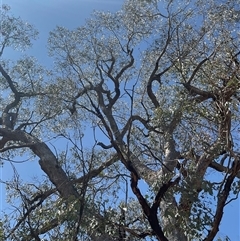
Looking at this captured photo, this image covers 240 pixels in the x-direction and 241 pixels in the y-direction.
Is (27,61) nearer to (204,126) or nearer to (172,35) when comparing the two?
(172,35)

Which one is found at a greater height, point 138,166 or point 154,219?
point 138,166

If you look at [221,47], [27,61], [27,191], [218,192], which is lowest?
[218,192]

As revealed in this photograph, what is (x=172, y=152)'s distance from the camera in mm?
6746

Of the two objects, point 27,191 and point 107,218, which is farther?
point 27,191

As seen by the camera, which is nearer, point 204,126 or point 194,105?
point 204,126

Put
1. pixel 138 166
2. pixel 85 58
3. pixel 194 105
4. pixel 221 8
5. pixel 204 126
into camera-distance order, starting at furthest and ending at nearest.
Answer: pixel 85 58 → pixel 221 8 → pixel 138 166 → pixel 194 105 → pixel 204 126

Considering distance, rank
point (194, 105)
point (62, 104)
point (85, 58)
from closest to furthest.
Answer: point (194, 105)
point (62, 104)
point (85, 58)

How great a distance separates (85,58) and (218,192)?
689 centimetres

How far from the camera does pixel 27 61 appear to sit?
426 inches

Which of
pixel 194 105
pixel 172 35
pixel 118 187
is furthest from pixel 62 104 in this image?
pixel 194 105

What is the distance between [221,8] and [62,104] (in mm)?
3925

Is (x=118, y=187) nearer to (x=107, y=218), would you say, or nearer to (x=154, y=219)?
(x=107, y=218)

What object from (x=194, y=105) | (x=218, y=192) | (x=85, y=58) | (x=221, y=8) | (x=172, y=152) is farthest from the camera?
(x=85, y=58)

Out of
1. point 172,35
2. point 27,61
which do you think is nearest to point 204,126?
point 172,35
